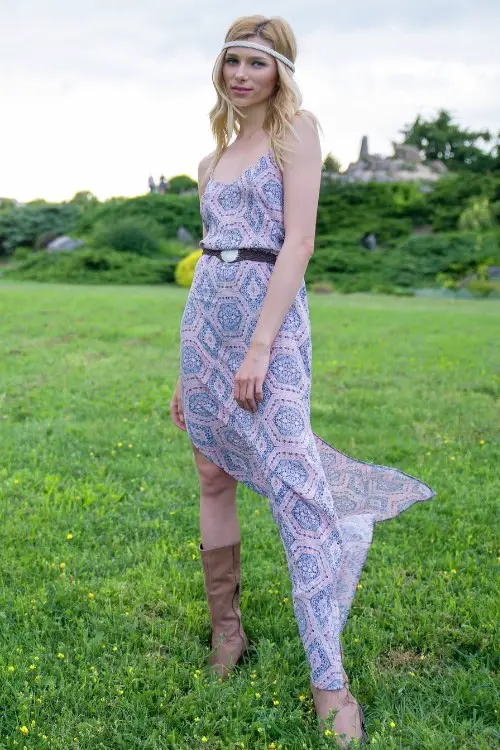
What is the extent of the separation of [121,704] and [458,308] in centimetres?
1511

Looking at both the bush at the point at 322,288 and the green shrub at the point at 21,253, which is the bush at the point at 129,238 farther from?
the bush at the point at 322,288

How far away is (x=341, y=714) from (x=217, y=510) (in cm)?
78

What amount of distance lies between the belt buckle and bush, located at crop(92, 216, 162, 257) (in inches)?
1084

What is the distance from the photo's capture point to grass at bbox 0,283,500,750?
228 cm

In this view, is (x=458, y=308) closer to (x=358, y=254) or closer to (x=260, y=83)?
(x=358, y=254)

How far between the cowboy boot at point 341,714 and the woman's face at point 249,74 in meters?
1.83

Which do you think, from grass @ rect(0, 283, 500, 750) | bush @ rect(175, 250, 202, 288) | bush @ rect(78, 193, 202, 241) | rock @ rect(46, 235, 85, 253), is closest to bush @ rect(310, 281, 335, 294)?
bush @ rect(175, 250, 202, 288)

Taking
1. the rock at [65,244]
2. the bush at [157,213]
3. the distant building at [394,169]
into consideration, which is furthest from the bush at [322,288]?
the rock at [65,244]

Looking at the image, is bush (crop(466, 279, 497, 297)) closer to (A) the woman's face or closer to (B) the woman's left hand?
(A) the woman's face

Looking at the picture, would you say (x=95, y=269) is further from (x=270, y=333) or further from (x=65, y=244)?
(x=270, y=333)

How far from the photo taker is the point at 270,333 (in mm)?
2199

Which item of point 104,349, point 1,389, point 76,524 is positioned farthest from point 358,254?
point 76,524

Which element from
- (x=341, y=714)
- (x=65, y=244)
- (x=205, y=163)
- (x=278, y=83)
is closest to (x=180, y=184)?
(x=65, y=244)

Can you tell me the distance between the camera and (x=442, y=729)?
88.3 inches
